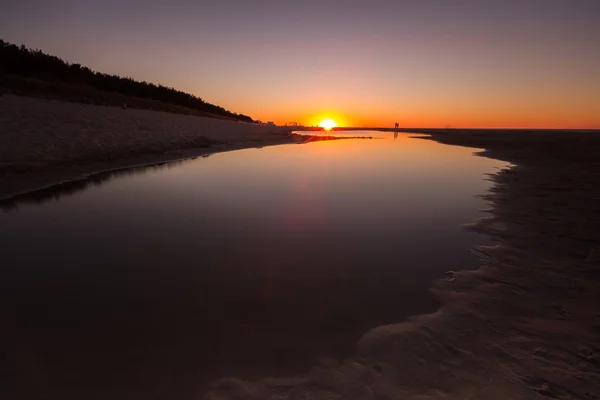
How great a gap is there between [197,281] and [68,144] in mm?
11654

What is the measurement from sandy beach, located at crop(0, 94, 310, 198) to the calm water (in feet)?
7.20

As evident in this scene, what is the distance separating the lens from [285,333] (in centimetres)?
275

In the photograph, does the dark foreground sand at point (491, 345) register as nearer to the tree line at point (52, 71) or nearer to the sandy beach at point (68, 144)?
the sandy beach at point (68, 144)

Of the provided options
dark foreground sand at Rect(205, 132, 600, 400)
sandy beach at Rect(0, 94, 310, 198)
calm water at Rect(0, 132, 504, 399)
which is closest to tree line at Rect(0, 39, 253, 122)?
sandy beach at Rect(0, 94, 310, 198)

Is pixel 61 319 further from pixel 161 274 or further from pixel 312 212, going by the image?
pixel 312 212

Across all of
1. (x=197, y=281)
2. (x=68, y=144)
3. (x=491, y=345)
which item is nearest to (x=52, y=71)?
(x=68, y=144)

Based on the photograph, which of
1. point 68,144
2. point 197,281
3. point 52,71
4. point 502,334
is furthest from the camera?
point 52,71

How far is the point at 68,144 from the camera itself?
11.8 metres

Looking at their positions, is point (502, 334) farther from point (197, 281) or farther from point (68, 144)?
point (68, 144)

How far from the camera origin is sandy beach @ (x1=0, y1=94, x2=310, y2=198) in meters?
9.05

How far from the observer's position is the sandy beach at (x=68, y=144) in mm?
9047

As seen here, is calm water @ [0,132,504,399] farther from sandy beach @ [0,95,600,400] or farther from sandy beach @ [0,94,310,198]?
sandy beach @ [0,94,310,198]

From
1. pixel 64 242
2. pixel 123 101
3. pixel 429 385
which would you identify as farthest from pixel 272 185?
pixel 123 101

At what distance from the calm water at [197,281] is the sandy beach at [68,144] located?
219 centimetres
